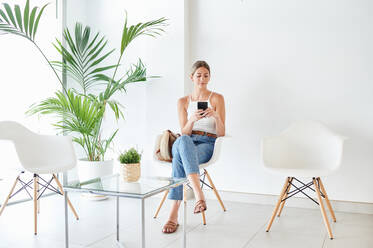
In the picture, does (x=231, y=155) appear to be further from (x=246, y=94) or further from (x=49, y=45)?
(x=49, y=45)

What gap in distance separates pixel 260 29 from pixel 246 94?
0.65 m

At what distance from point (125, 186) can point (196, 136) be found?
3.55 ft

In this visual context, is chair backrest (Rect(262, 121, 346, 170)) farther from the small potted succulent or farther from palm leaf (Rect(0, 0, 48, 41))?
palm leaf (Rect(0, 0, 48, 41))

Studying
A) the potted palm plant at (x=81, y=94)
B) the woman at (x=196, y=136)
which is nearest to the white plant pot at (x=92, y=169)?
the potted palm plant at (x=81, y=94)

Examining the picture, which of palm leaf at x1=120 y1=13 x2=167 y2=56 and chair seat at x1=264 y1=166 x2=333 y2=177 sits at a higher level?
palm leaf at x1=120 y1=13 x2=167 y2=56

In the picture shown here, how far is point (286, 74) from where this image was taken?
3.53m

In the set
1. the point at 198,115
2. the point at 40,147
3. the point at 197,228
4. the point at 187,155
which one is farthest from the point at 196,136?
the point at 40,147

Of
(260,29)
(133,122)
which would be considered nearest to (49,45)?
(133,122)

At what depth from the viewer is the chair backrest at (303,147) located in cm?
309

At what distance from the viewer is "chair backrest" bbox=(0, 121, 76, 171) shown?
10.1 feet

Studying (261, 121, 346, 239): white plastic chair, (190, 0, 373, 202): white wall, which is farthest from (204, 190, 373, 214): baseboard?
(261, 121, 346, 239): white plastic chair

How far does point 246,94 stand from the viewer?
369cm

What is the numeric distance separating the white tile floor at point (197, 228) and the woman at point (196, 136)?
271 mm

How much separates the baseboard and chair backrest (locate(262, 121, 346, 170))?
47 centimetres
